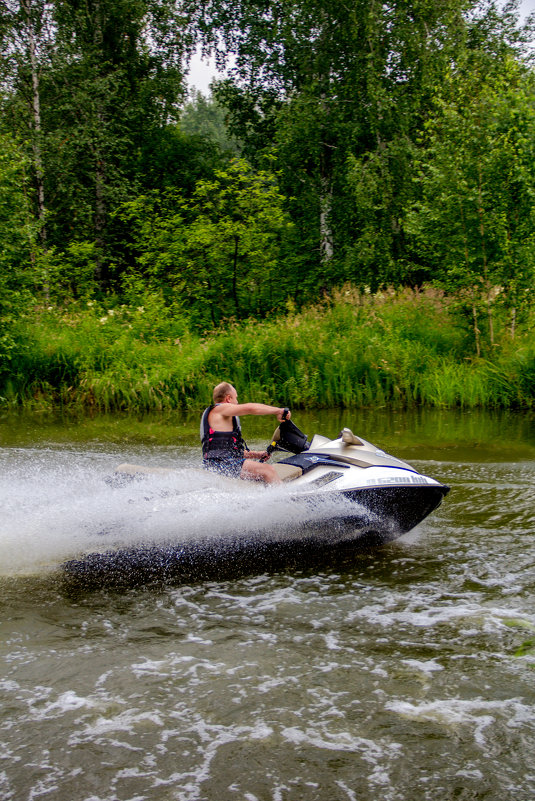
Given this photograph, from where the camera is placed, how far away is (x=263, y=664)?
3998mm

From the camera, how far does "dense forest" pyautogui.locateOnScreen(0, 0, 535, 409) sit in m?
13.3

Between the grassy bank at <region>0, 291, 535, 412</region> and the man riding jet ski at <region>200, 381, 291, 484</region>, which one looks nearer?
the man riding jet ski at <region>200, 381, 291, 484</region>

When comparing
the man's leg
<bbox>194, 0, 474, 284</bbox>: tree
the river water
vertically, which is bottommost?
the river water

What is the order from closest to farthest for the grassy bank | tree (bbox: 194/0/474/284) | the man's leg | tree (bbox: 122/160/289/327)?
the man's leg → the grassy bank → tree (bbox: 122/160/289/327) → tree (bbox: 194/0/474/284)

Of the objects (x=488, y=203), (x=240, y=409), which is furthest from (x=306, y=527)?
(x=488, y=203)

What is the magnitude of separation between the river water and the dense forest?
7282 millimetres

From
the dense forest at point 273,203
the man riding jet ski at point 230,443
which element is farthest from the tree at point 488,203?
the man riding jet ski at point 230,443

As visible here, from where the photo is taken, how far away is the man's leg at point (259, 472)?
5.63 meters

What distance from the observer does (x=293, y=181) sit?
2389 cm

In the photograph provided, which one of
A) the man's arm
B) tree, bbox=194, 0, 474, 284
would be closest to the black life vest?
the man's arm

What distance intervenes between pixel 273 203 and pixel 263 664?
53.7 feet

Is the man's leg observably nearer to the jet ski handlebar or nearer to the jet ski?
the jet ski

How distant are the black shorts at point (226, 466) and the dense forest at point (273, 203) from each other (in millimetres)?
7373

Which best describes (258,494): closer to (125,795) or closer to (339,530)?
(339,530)
